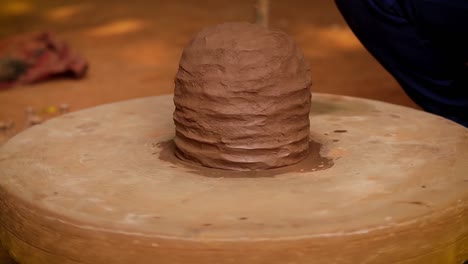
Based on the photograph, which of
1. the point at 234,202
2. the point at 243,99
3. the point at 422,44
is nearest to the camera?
the point at 234,202

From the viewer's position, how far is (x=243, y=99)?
7.33ft

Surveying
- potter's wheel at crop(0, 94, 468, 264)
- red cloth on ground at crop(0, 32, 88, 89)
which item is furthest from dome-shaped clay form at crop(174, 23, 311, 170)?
red cloth on ground at crop(0, 32, 88, 89)

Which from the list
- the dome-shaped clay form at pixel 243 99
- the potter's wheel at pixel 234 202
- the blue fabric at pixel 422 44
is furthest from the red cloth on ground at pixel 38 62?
the dome-shaped clay form at pixel 243 99

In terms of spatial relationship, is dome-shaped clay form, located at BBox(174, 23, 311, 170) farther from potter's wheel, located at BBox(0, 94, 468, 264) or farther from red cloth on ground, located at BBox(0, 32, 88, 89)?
red cloth on ground, located at BBox(0, 32, 88, 89)

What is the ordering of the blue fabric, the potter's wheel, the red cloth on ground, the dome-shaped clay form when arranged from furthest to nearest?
the red cloth on ground < the blue fabric < the dome-shaped clay form < the potter's wheel

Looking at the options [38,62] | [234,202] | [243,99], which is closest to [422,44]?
[243,99]

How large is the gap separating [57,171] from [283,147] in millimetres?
639

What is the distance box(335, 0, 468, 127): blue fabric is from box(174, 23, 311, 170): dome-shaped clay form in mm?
1178

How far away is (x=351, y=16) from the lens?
11.5 ft

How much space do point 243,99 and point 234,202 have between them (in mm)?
357

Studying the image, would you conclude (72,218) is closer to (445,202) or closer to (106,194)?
(106,194)

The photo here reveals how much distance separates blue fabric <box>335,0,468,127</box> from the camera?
330 cm

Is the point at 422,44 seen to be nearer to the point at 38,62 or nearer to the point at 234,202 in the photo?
the point at 234,202

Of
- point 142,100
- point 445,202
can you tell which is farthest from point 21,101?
point 445,202
